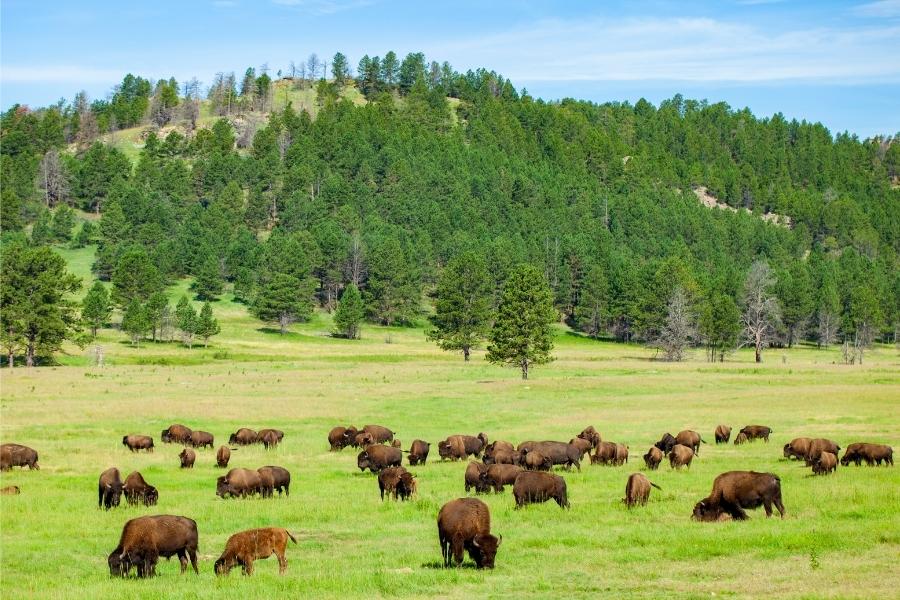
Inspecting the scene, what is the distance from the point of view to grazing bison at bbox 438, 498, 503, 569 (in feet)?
60.2

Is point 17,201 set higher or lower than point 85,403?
higher

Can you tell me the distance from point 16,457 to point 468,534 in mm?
22066

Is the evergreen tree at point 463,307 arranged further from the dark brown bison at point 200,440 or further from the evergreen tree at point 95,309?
the dark brown bison at point 200,440

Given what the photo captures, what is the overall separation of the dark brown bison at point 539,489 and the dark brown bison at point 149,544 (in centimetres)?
959

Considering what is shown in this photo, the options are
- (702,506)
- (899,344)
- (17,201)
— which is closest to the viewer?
(702,506)

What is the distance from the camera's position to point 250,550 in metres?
18.5

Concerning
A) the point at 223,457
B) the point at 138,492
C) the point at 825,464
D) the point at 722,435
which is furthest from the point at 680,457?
the point at 138,492

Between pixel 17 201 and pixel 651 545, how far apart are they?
17305 cm

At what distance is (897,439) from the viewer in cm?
3922

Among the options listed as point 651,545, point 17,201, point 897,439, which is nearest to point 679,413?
point 897,439

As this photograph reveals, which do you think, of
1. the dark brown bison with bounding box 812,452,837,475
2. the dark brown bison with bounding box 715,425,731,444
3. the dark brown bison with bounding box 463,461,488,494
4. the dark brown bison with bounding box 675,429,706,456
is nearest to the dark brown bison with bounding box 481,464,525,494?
the dark brown bison with bounding box 463,461,488,494

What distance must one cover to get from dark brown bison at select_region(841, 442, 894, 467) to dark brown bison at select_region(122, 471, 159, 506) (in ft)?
78.1

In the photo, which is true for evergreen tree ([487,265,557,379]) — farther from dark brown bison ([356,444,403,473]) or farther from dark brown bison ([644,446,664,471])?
dark brown bison ([356,444,403,473])

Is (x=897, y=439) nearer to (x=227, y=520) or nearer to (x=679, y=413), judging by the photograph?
(x=679, y=413)
